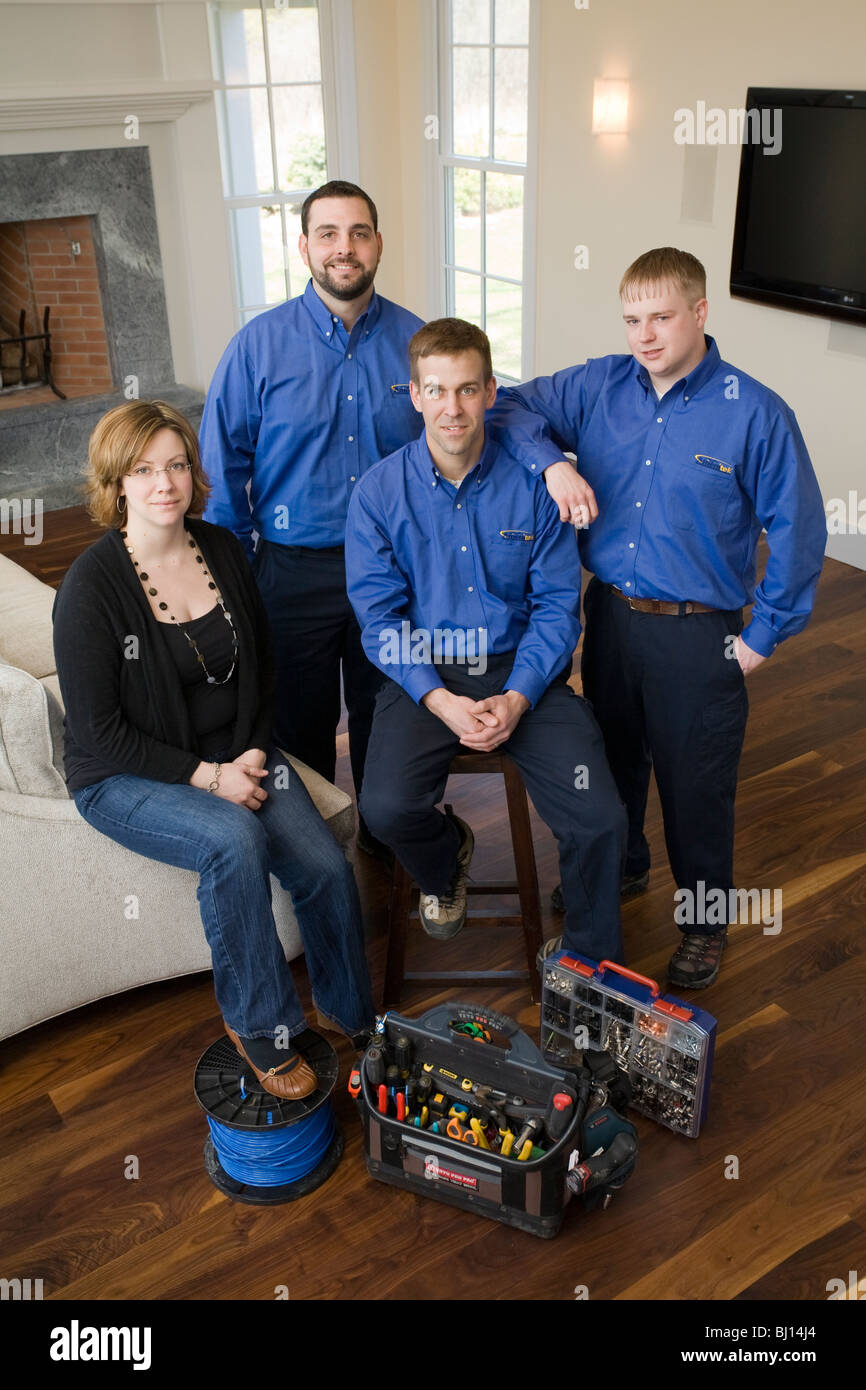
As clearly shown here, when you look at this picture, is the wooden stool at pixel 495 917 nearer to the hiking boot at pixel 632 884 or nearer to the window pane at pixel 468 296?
the hiking boot at pixel 632 884

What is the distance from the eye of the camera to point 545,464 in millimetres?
2475

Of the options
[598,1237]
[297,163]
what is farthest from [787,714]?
[297,163]

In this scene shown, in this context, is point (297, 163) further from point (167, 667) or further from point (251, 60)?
point (167, 667)

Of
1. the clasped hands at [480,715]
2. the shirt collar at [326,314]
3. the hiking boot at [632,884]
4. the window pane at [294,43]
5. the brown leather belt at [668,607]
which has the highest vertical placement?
the window pane at [294,43]

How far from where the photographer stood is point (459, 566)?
2525 millimetres

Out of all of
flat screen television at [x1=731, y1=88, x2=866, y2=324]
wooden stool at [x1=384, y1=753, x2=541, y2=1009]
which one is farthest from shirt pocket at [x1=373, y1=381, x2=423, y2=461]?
flat screen television at [x1=731, y1=88, x2=866, y2=324]

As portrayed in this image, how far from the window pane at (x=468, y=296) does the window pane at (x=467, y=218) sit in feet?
0.23

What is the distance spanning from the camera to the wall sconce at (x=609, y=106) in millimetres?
5219

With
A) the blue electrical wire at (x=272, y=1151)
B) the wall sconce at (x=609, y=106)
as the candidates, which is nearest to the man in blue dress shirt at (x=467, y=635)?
the blue electrical wire at (x=272, y=1151)

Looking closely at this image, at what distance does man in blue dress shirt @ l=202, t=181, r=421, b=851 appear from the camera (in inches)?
107

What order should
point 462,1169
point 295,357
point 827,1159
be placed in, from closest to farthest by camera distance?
point 462,1169 → point 827,1159 → point 295,357

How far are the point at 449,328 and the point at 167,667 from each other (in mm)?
868

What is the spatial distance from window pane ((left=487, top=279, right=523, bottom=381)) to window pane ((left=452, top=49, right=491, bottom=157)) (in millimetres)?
678

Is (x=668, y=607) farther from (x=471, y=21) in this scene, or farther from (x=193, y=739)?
(x=471, y=21)
